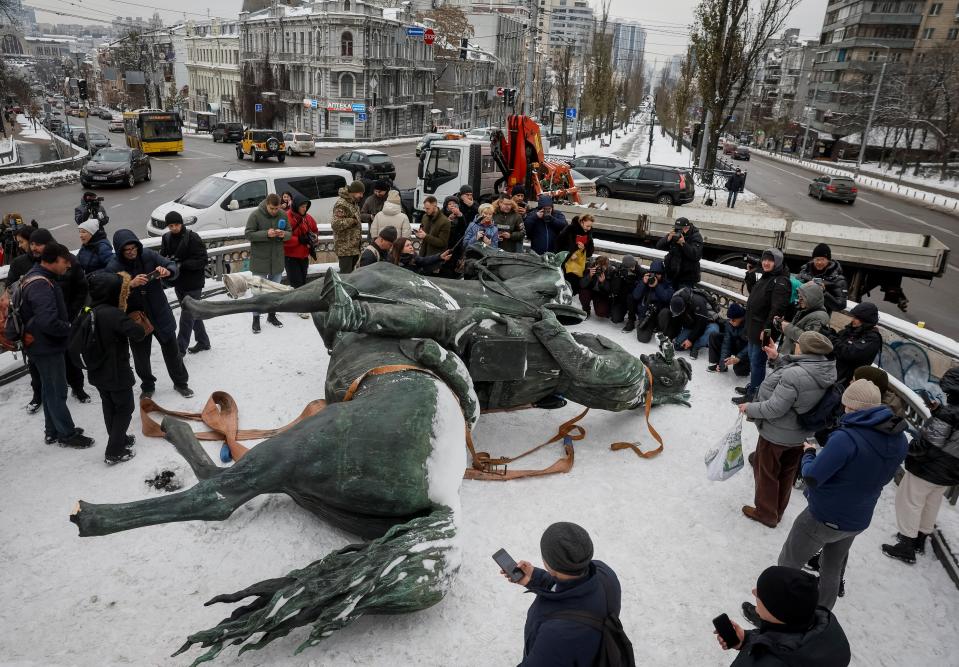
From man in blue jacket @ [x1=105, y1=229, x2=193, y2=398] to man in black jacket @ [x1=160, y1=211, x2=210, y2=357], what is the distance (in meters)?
0.30

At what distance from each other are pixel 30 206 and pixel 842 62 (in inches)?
2751

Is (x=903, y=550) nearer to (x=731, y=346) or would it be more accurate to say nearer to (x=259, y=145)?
(x=731, y=346)

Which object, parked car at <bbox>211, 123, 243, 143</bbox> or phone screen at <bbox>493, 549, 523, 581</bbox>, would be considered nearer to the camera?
phone screen at <bbox>493, 549, 523, 581</bbox>

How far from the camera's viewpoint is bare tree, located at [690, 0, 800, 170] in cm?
2512

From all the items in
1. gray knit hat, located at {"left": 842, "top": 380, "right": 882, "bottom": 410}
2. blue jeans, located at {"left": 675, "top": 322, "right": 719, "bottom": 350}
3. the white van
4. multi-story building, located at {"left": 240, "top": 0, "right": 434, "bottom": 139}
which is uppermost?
multi-story building, located at {"left": 240, "top": 0, "right": 434, "bottom": 139}

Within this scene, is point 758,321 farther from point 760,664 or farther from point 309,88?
point 309,88

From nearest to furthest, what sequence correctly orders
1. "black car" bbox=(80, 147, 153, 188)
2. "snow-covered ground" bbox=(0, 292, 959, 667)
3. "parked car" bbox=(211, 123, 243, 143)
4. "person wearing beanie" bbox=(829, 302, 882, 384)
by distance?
"snow-covered ground" bbox=(0, 292, 959, 667), "person wearing beanie" bbox=(829, 302, 882, 384), "black car" bbox=(80, 147, 153, 188), "parked car" bbox=(211, 123, 243, 143)

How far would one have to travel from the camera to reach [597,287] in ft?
26.9

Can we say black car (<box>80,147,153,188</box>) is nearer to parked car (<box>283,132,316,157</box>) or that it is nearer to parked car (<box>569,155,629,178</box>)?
parked car (<box>283,132,316,157</box>)

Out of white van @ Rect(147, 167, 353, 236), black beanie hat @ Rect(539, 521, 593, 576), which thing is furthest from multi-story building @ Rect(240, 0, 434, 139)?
black beanie hat @ Rect(539, 521, 593, 576)

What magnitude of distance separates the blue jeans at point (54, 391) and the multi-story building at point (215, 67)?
6331 centimetres

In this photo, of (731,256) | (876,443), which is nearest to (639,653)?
(876,443)

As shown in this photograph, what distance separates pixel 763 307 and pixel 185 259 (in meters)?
5.88

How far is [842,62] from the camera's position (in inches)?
2418
